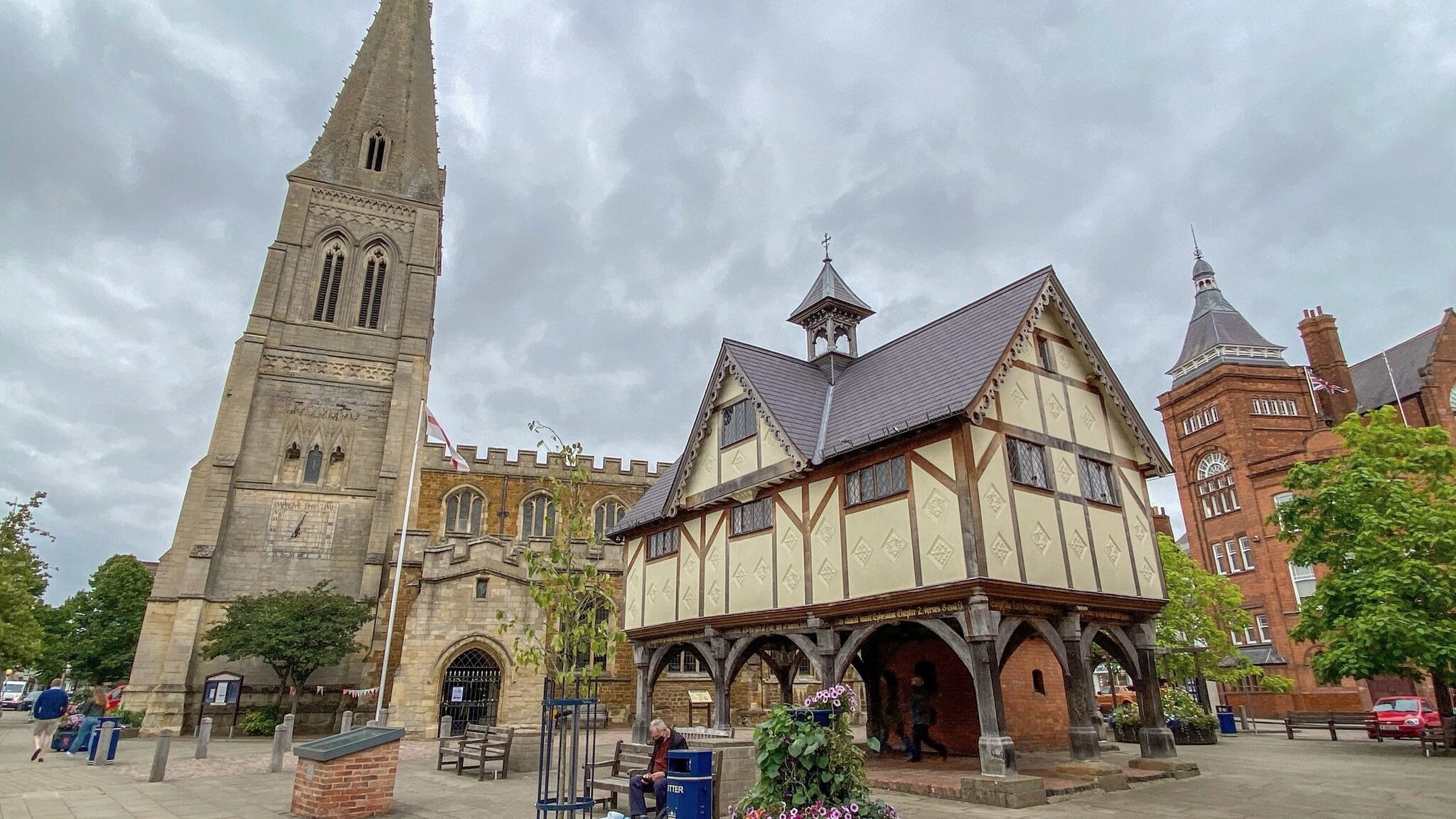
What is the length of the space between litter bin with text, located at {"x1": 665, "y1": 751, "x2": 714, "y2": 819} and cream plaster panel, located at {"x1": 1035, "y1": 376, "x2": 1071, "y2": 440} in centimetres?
1035

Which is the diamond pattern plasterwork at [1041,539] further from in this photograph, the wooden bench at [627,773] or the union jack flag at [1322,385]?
the union jack flag at [1322,385]

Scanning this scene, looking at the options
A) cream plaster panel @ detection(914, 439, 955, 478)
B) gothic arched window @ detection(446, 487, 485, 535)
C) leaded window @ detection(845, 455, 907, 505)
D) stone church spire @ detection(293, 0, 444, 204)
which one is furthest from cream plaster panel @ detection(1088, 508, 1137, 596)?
stone church spire @ detection(293, 0, 444, 204)

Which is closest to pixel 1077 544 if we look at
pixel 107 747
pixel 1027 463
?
pixel 1027 463

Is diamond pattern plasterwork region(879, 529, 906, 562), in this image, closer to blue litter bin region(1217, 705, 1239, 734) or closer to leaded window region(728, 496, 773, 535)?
leaded window region(728, 496, 773, 535)

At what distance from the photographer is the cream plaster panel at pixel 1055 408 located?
595 inches

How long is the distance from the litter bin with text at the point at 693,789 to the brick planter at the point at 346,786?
4.93 metres

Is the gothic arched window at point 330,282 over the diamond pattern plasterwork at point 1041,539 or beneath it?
over

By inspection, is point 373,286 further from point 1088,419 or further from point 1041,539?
point 1041,539

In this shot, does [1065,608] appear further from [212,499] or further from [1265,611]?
[212,499]

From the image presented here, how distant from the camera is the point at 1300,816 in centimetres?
932

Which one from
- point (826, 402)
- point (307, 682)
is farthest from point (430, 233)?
point (826, 402)

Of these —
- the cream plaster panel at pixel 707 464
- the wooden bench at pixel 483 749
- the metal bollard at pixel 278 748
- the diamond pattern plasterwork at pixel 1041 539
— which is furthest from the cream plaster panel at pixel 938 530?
the metal bollard at pixel 278 748

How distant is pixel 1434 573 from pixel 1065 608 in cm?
990

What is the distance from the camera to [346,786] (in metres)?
10.0
